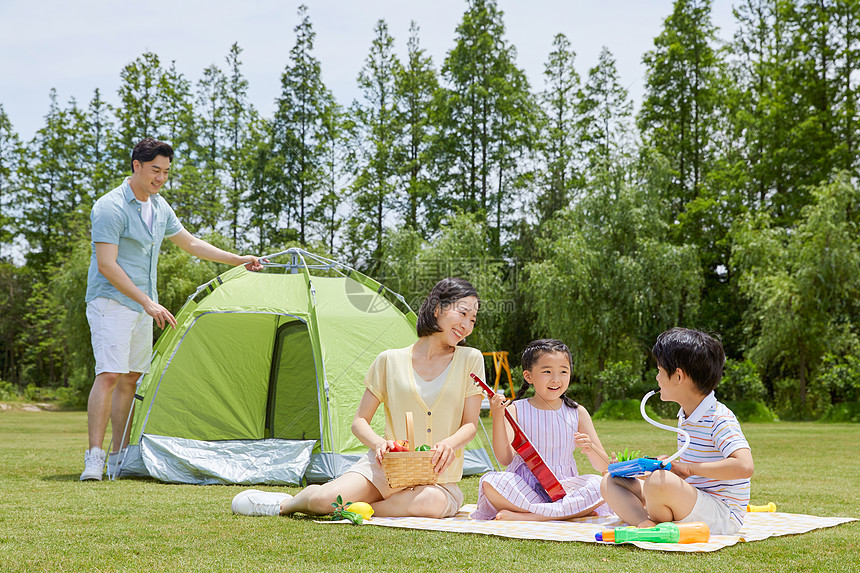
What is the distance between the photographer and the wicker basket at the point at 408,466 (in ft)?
10.8

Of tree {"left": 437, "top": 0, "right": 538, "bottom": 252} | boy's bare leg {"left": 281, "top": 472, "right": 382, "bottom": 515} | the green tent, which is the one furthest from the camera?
tree {"left": 437, "top": 0, "right": 538, "bottom": 252}

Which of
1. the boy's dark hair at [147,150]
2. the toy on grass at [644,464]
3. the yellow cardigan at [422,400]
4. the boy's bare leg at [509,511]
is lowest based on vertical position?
the boy's bare leg at [509,511]

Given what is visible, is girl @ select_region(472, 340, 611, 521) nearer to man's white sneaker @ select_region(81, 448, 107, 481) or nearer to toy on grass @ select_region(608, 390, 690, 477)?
toy on grass @ select_region(608, 390, 690, 477)

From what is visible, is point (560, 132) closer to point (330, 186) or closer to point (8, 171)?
point (330, 186)

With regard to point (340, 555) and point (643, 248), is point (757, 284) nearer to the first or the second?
point (643, 248)

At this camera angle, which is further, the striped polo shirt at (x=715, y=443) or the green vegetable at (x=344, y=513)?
the green vegetable at (x=344, y=513)

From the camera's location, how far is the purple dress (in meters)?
3.52

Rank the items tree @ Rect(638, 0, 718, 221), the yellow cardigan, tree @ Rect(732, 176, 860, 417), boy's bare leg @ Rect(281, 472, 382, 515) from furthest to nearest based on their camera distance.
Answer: tree @ Rect(638, 0, 718, 221) < tree @ Rect(732, 176, 860, 417) < the yellow cardigan < boy's bare leg @ Rect(281, 472, 382, 515)

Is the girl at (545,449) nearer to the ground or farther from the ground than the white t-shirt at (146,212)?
nearer to the ground

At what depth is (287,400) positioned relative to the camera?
6680 millimetres

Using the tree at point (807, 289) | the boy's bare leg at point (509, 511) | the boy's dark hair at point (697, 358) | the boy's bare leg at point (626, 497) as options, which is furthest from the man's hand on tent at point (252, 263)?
the tree at point (807, 289)

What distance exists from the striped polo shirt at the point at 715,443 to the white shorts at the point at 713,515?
25 millimetres

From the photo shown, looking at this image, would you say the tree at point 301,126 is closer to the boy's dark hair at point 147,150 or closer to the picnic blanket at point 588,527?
the boy's dark hair at point 147,150

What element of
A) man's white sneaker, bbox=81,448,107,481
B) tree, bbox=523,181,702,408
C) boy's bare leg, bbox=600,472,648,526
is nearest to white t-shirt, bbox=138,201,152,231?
man's white sneaker, bbox=81,448,107,481
